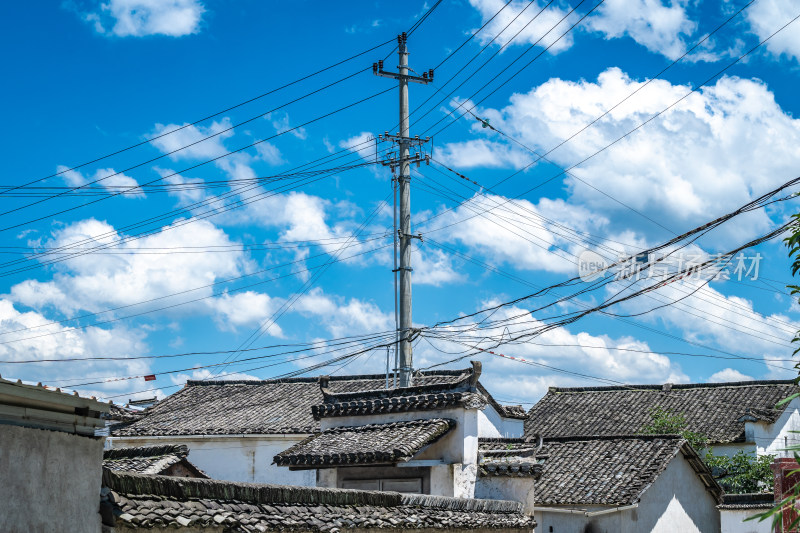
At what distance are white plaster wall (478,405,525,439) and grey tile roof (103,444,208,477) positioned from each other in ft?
54.0

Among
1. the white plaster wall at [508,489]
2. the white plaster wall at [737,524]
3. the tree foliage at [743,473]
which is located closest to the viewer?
the white plaster wall at [508,489]

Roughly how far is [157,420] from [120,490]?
29.1 meters

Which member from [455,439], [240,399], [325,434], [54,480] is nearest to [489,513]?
[455,439]

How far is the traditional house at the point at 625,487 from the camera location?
72.5 ft

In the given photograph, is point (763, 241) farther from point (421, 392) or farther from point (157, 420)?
point (157, 420)

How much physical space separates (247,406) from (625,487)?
64.2 feet

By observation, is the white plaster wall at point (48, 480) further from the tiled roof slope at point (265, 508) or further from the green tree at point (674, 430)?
the green tree at point (674, 430)

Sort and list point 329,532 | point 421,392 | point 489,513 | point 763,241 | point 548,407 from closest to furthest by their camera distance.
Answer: point 329,532 → point 763,241 → point 489,513 → point 421,392 → point 548,407

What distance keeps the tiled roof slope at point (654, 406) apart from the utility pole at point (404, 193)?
18.8m

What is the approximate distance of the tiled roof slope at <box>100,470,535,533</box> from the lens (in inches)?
365

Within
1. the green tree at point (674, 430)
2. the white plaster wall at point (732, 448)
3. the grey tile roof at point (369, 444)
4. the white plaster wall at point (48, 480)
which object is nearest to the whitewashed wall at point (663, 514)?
the grey tile roof at point (369, 444)

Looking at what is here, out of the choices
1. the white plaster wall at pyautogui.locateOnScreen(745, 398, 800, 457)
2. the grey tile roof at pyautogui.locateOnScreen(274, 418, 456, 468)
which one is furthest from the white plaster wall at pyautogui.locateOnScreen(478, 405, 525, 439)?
the grey tile roof at pyautogui.locateOnScreen(274, 418, 456, 468)

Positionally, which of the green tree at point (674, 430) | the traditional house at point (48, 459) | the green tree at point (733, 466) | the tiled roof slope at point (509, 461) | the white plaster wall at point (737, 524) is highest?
the green tree at point (674, 430)

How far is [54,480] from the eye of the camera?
26.6ft
